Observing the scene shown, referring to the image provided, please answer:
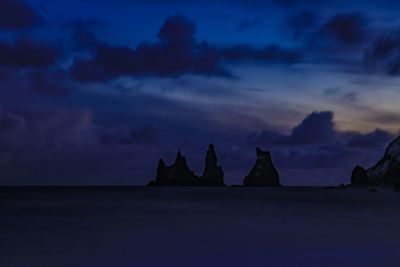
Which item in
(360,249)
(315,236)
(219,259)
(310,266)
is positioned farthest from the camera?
(315,236)

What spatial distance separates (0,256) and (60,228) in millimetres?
21323

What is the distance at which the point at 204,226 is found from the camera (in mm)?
57844

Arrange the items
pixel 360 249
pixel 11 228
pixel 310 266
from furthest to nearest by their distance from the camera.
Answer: pixel 11 228, pixel 360 249, pixel 310 266

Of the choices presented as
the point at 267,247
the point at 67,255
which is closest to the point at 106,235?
the point at 67,255

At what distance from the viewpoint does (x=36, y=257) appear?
3409cm

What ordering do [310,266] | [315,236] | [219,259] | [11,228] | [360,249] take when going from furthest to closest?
[11,228] < [315,236] < [360,249] < [219,259] < [310,266]

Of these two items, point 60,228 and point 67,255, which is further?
point 60,228

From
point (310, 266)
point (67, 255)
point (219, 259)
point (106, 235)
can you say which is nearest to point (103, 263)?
point (67, 255)

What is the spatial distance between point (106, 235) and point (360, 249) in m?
22.7

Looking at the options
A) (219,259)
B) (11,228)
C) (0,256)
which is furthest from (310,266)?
(11,228)

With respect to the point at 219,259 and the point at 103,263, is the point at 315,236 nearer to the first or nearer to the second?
the point at 219,259

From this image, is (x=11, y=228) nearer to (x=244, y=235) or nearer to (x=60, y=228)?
(x=60, y=228)

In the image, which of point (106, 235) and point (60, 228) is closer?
point (106, 235)

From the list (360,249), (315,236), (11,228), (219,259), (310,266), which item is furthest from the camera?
(11,228)
